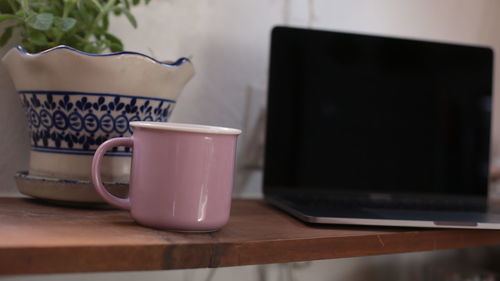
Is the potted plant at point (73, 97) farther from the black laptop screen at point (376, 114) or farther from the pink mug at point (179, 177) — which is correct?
the black laptop screen at point (376, 114)

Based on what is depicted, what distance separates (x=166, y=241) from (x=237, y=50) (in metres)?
0.46

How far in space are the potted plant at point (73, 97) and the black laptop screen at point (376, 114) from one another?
0.24 meters

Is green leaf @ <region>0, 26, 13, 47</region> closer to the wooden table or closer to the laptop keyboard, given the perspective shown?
the wooden table

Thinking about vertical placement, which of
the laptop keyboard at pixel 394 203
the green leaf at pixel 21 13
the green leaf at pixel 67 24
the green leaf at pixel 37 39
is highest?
the green leaf at pixel 21 13

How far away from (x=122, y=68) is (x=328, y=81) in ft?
1.19

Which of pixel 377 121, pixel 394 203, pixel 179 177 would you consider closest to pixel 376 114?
pixel 377 121

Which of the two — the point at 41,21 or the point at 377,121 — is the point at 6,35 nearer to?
the point at 41,21

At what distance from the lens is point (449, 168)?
766 millimetres

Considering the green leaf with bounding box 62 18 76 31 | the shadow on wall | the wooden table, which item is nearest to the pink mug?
the wooden table

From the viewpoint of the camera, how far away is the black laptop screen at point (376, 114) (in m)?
0.71

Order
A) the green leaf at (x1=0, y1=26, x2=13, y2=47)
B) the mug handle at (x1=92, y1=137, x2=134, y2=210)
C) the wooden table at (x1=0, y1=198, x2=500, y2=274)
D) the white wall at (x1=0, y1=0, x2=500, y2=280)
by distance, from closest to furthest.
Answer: the wooden table at (x1=0, y1=198, x2=500, y2=274), the mug handle at (x1=92, y1=137, x2=134, y2=210), the green leaf at (x1=0, y1=26, x2=13, y2=47), the white wall at (x1=0, y1=0, x2=500, y2=280)

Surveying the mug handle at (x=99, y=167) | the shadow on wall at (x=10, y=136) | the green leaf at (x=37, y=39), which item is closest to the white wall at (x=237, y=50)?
the shadow on wall at (x=10, y=136)

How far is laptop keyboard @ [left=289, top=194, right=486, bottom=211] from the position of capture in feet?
2.07

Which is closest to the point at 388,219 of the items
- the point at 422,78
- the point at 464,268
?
the point at 422,78
